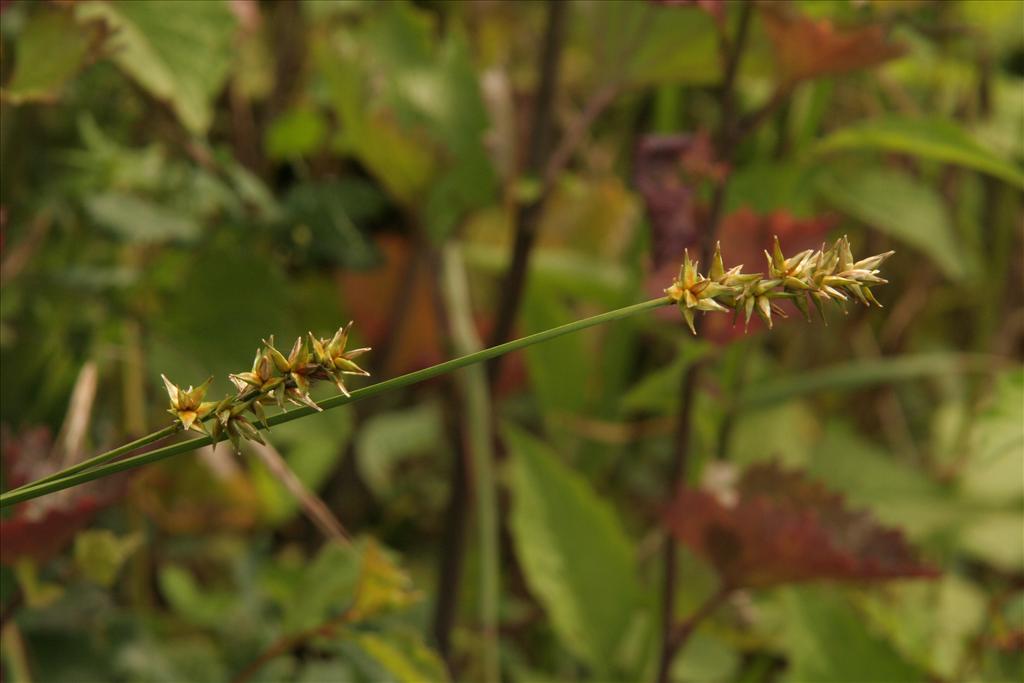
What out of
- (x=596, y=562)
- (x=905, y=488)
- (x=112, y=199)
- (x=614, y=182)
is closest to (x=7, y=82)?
(x=112, y=199)

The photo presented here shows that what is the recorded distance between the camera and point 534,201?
604mm

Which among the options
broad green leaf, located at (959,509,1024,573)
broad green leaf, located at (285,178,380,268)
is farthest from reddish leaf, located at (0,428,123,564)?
broad green leaf, located at (959,509,1024,573)

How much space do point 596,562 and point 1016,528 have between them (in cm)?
34

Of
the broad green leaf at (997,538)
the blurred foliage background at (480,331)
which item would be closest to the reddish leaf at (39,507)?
the blurred foliage background at (480,331)

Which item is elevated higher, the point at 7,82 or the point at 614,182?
the point at 614,182

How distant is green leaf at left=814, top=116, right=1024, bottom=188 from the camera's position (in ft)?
1.73

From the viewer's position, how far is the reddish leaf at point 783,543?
0.51 m

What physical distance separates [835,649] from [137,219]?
48cm

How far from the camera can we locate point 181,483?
2.51ft

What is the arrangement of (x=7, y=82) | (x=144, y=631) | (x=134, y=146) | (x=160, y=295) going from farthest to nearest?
(x=134, y=146), (x=160, y=295), (x=144, y=631), (x=7, y=82)

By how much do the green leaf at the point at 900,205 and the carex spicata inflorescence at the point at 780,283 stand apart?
18.3 inches

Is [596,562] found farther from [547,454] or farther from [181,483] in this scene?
[181,483]

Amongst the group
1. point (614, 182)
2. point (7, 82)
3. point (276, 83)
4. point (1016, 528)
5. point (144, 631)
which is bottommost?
point (1016, 528)

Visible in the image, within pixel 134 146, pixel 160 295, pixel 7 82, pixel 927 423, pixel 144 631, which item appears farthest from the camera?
pixel 927 423
